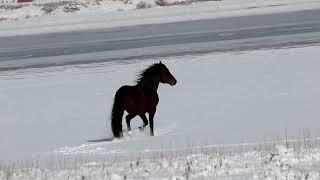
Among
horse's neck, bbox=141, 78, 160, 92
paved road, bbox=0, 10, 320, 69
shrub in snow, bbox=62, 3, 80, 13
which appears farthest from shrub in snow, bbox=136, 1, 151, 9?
horse's neck, bbox=141, 78, 160, 92

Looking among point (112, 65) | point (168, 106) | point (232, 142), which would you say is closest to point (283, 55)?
point (112, 65)

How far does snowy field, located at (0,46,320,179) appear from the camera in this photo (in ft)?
25.3

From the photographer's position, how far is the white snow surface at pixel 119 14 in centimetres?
3112

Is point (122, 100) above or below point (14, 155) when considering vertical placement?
above

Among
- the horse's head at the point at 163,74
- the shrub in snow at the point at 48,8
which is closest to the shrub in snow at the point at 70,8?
the shrub in snow at the point at 48,8

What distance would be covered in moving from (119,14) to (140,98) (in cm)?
2524

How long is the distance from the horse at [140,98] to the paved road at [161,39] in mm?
9528

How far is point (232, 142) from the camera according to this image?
32.2 feet

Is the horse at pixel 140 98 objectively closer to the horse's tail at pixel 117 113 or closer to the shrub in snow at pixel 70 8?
the horse's tail at pixel 117 113

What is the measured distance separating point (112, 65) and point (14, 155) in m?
9.19

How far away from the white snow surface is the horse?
769 inches

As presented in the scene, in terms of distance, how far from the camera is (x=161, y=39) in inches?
962

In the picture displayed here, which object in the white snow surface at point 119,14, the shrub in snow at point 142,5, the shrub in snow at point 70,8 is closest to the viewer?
the white snow surface at point 119,14

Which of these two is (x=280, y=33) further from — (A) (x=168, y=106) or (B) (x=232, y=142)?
(B) (x=232, y=142)
